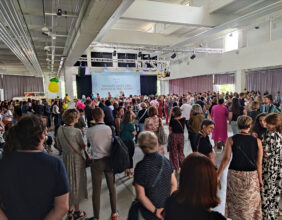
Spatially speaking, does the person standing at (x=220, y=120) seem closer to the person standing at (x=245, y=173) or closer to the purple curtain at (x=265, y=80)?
the person standing at (x=245, y=173)

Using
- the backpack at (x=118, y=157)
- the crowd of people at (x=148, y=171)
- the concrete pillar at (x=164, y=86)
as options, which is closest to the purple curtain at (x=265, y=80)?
the crowd of people at (x=148, y=171)

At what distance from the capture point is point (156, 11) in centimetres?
658

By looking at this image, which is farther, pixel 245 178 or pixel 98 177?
pixel 98 177

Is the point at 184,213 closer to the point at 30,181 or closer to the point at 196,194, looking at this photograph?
the point at 196,194

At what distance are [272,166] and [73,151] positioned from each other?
237 centimetres

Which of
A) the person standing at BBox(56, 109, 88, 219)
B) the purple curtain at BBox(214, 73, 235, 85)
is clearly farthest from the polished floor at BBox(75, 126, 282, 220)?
the purple curtain at BBox(214, 73, 235, 85)

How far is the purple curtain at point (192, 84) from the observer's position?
13839mm

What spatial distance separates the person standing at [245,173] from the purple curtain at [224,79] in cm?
1102

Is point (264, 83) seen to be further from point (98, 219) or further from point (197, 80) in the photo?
point (98, 219)

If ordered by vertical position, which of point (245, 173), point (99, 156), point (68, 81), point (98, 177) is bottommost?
point (98, 177)

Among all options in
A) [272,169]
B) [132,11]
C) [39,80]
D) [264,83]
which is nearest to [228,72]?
[264,83]

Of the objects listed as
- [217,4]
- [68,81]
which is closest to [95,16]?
[217,4]

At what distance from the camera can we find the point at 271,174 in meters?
2.21

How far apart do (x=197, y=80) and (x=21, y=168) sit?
1488 cm
